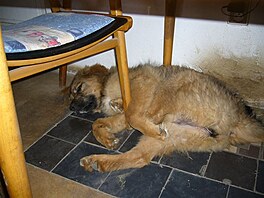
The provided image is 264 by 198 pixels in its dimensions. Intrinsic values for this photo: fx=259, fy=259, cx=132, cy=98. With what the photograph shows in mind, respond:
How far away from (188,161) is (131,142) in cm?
37

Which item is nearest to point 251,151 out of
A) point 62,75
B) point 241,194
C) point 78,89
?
point 241,194

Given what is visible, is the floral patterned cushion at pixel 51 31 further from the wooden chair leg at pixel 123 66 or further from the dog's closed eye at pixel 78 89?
the dog's closed eye at pixel 78 89

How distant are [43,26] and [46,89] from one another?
1.08 metres

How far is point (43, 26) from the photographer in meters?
1.21

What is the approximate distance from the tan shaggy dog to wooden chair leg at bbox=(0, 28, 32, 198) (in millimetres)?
509

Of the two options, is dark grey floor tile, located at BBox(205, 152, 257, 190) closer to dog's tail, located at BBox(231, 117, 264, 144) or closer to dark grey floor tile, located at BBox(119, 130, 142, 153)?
dog's tail, located at BBox(231, 117, 264, 144)

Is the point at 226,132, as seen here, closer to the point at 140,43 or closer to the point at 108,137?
the point at 108,137

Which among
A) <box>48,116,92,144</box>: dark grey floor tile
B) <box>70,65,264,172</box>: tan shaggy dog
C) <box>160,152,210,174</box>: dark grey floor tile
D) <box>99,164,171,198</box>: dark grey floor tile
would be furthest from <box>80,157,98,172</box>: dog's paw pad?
<box>160,152,210,174</box>: dark grey floor tile

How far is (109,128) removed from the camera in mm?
1687

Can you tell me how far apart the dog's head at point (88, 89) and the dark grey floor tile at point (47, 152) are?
32 centimetres

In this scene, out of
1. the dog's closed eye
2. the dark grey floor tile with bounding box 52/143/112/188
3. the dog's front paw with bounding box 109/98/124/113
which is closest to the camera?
the dark grey floor tile with bounding box 52/143/112/188

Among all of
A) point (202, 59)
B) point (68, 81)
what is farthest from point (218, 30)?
point (68, 81)

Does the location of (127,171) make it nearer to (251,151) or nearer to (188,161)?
(188,161)

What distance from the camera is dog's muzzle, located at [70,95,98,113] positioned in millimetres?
1808
